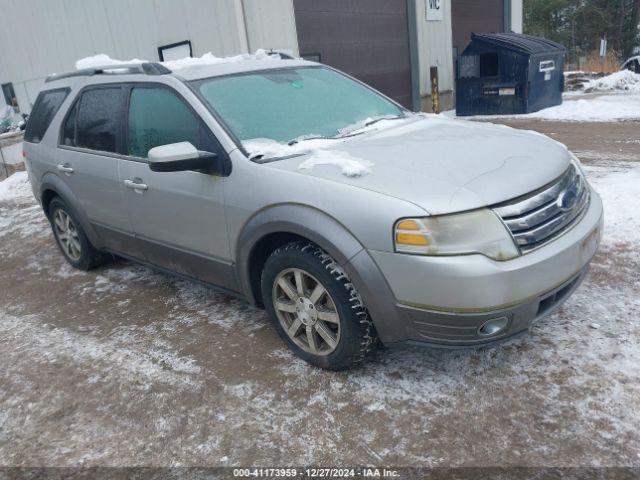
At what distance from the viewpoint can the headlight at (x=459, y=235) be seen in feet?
7.95

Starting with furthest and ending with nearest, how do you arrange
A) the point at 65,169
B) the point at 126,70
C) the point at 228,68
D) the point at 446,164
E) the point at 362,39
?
the point at 362,39 < the point at 65,169 < the point at 126,70 < the point at 228,68 < the point at 446,164

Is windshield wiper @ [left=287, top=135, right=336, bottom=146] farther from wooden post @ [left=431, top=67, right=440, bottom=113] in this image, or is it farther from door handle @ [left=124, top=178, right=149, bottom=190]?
wooden post @ [left=431, top=67, right=440, bottom=113]

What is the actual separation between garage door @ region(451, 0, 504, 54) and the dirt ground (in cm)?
1345

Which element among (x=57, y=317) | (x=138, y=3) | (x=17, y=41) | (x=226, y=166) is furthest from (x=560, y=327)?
(x=17, y=41)

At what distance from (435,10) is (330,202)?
13149 mm

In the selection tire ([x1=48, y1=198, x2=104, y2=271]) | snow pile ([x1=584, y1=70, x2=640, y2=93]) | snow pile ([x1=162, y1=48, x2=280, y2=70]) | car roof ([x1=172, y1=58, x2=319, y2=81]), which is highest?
snow pile ([x1=162, y1=48, x2=280, y2=70])

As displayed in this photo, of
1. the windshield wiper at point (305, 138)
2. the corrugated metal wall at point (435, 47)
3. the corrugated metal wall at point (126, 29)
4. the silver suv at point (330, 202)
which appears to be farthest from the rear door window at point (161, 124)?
the corrugated metal wall at point (435, 47)

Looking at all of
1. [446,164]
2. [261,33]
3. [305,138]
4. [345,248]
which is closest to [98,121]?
[305,138]

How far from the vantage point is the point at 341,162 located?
2.80 metres

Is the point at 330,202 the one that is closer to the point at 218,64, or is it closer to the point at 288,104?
the point at 288,104

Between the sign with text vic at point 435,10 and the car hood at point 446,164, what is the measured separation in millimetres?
11726

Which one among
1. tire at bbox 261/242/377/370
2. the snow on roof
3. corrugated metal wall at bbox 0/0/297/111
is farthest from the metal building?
tire at bbox 261/242/377/370

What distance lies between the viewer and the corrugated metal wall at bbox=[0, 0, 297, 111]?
9367 mm

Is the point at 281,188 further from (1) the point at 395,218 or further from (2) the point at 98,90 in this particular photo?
(2) the point at 98,90
